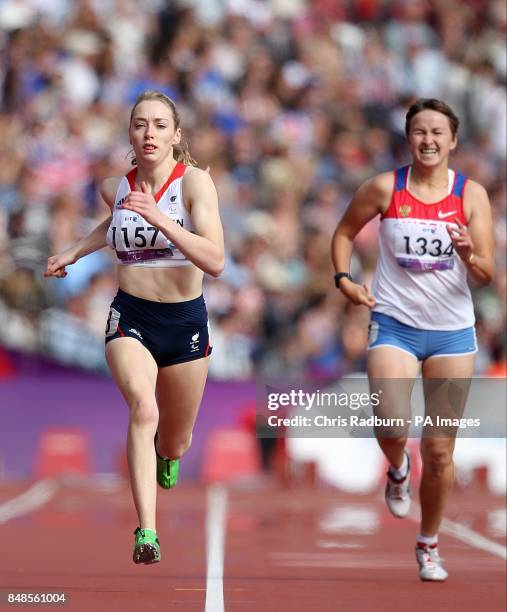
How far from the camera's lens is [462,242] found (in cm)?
757

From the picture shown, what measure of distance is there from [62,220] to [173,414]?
8.35 m

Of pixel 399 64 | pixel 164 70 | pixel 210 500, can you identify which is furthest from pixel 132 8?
pixel 210 500

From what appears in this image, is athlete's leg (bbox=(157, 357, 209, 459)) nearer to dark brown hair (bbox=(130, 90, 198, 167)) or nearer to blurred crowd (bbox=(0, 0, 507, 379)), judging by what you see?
dark brown hair (bbox=(130, 90, 198, 167))

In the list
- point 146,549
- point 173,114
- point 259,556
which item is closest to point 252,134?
point 259,556

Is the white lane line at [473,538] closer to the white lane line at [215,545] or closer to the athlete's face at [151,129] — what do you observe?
the white lane line at [215,545]

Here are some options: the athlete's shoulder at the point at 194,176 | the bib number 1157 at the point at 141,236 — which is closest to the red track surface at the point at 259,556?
the bib number 1157 at the point at 141,236

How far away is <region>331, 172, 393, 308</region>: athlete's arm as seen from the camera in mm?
8023

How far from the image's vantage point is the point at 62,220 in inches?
617

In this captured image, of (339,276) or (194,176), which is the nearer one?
(194,176)

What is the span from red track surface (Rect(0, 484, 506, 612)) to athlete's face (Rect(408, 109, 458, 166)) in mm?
2339

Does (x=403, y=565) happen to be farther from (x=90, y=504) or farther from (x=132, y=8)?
(x=132, y=8)

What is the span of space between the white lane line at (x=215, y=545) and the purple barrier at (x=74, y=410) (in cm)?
89

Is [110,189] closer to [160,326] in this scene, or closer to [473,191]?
[160,326]

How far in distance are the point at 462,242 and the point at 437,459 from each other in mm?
1274
